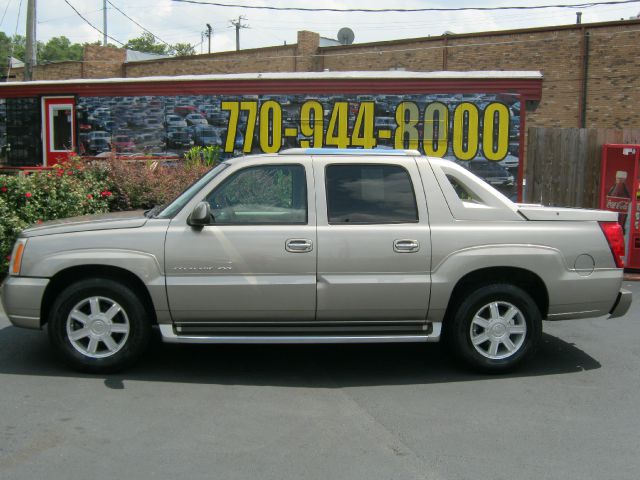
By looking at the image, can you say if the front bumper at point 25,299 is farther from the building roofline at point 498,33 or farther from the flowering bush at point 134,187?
the building roofline at point 498,33

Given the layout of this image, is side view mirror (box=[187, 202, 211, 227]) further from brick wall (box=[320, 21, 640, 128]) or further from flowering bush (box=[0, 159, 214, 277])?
brick wall (box=[320, 21, 640, 128])

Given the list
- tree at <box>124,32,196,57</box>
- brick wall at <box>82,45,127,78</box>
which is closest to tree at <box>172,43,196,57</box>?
tree at <box>124,32,196,57</box>

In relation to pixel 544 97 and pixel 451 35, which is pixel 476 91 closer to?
pixel 544 97

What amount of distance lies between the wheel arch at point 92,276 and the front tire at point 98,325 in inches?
3.4

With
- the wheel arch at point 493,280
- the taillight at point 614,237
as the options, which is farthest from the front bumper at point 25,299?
the taillight at point 614,237

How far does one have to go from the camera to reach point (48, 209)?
32.0 ft

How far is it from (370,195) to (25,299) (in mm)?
2866

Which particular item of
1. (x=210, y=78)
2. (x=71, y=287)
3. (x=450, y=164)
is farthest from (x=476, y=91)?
(x=71, y=287)

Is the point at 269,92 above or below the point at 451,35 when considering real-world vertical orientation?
below

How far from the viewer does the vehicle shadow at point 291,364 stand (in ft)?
19.5

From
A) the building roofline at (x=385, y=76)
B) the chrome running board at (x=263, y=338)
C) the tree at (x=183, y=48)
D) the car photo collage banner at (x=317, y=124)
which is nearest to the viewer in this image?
the chrome running board at (x=263, y=338)

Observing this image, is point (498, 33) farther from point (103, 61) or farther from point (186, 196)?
point (186, 196)

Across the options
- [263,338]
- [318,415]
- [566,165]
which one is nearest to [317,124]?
[566,165]

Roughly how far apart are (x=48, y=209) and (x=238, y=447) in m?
6.33
